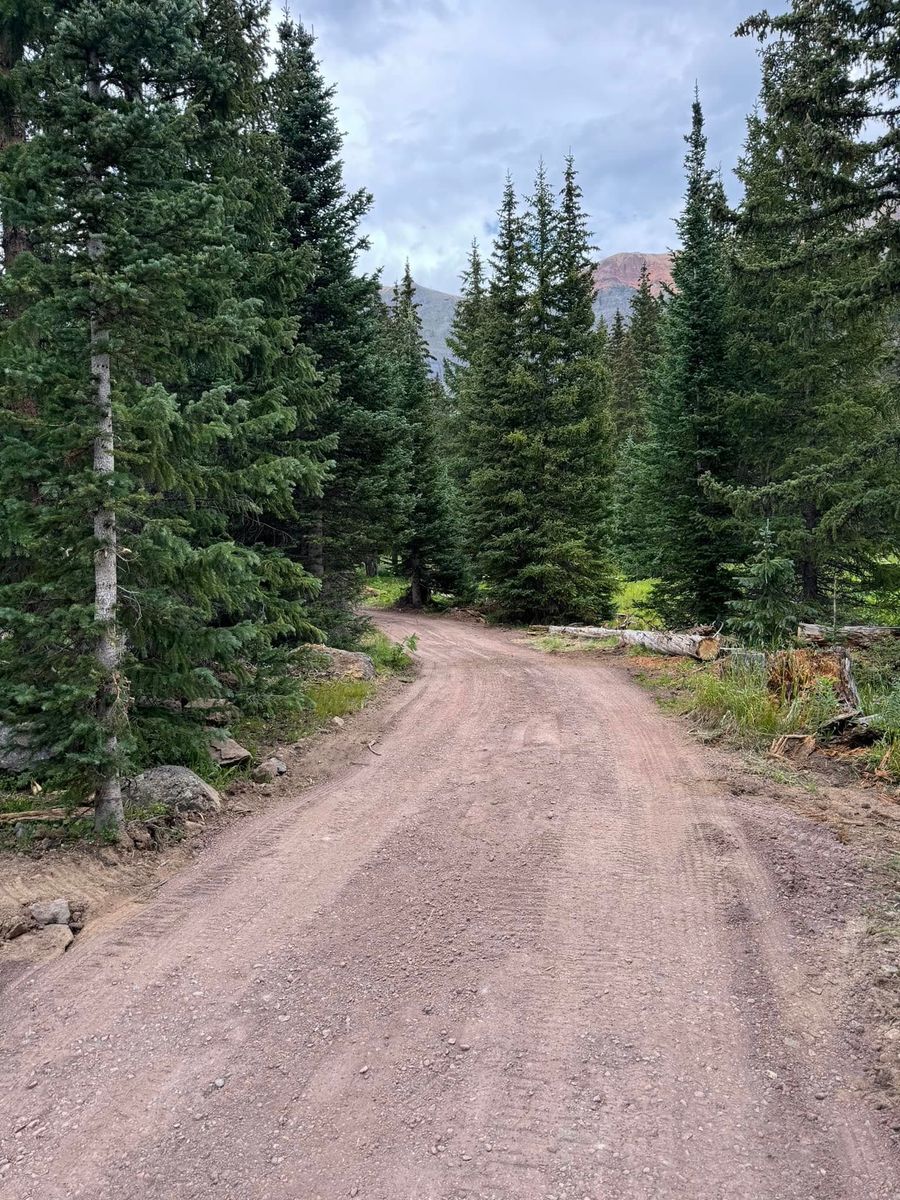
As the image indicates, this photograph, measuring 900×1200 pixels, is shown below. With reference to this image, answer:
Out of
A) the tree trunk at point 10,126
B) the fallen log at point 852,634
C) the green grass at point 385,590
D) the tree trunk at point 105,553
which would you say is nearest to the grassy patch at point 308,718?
the tree trunk at point 105,553

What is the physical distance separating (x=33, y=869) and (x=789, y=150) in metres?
16.0

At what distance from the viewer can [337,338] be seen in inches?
541

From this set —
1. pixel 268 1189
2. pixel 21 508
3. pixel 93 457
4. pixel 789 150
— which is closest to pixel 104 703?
pixel 21 508

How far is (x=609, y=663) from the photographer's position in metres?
14.5

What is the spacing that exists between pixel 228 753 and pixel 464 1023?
4666 millimetres

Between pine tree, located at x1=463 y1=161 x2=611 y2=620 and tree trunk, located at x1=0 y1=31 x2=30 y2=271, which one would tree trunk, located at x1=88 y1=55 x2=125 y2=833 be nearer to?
tree trunk, located at x1=0 y1=31 x2=30 y2=271

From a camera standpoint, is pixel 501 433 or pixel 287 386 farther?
pixel 501 433

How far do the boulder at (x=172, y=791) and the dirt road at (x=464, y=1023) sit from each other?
465mm

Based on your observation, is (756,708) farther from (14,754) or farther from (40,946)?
(14,754)

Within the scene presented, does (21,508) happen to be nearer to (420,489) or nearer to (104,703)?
(104,703)

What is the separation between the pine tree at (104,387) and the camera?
4.98 metres

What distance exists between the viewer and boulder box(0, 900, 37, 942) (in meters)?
4.23

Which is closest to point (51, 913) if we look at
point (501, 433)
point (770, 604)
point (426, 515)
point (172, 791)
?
point (172, 791)

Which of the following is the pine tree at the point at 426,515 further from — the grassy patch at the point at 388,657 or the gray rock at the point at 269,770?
the gray rock at the point at 269,770
